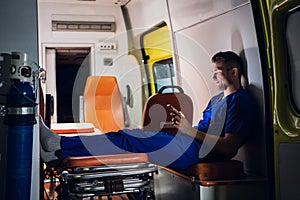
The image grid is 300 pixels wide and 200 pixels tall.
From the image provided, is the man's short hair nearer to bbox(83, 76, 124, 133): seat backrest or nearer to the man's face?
the man's face

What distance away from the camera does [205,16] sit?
398 centimetres

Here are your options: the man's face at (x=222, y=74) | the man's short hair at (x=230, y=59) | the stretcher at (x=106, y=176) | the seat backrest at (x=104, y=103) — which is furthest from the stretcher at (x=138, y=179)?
the seat backrest at (x=104, y=103)

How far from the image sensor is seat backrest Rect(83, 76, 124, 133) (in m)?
5.34

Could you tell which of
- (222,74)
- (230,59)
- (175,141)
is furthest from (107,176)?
(230,59)

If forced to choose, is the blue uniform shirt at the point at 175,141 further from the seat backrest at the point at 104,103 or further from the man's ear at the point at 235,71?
the seat backrest at the point at 104,103

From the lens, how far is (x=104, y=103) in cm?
541

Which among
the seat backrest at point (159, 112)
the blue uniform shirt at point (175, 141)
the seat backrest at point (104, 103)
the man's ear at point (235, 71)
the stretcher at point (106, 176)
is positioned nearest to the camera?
the stretcher at point (106, 176)

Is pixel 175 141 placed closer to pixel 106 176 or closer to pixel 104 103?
pixel 106 176

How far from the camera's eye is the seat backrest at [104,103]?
5336mm

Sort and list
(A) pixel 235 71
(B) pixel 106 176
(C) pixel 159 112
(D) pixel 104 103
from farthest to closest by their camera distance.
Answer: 1. (D) pixel 104 103
2. (C) pixel 159 112
3. (A) pixel 235 71
4. (B) pixel 106 176

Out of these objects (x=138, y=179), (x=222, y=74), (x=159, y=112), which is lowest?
(x=138, y=179)

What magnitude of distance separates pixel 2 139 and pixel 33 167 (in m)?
0.21

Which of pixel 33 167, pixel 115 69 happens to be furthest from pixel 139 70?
pixel 33 167

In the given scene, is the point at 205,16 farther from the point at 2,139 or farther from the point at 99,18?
the point at 99,18
